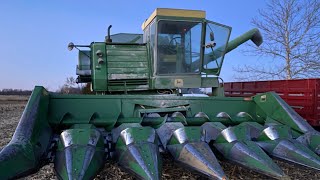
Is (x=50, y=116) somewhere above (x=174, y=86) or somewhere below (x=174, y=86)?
below

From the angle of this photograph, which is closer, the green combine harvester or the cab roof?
the green combine harvester

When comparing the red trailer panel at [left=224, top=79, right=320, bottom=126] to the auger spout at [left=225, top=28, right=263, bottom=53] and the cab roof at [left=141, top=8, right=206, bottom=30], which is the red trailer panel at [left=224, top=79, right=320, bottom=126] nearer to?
the auger spout at [left=225, top=28, right=263, bottom=53]

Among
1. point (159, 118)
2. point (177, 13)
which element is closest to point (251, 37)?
point (177, 13)

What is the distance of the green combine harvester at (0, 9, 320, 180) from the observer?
90.5 inches

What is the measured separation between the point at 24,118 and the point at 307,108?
18.7 feet

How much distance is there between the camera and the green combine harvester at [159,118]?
2.30 metres

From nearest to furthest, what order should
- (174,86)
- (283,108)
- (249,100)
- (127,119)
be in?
(127,119) → (283,108) → (249,100) → (174,86)

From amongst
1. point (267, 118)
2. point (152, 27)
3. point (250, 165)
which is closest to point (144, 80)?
point (152, 27)

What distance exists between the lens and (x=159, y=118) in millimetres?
3533

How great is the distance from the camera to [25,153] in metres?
2.28

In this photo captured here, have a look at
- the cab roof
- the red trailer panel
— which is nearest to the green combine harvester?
the cab roof

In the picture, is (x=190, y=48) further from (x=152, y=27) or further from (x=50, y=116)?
(x=50, y=116)

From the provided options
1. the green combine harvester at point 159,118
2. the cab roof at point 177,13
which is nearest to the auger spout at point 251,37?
the green combine harvester at point 159,118

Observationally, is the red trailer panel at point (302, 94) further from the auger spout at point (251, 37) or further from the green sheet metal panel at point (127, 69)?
the green sheet metal panel at point (127, 69)
